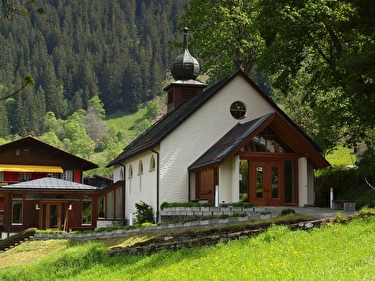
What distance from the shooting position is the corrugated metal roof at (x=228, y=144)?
2889 centimetres

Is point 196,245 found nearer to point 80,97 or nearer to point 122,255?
point 122,255

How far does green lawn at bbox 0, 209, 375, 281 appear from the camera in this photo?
14.6 m

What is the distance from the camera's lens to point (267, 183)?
30453 mm

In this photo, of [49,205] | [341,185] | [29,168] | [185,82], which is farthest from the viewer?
[29,168]

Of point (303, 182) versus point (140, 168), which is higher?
point (140, 168)

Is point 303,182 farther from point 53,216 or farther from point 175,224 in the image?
point 53,216

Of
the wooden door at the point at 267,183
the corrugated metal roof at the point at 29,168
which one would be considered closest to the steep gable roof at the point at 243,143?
the wooden door at the point at 267,183

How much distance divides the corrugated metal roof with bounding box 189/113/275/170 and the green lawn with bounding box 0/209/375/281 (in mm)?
7999

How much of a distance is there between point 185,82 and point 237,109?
9099mm

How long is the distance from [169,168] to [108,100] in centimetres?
16249

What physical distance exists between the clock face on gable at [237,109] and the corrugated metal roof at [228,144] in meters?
0.56

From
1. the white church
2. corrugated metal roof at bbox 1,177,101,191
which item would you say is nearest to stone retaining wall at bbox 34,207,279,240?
the white church

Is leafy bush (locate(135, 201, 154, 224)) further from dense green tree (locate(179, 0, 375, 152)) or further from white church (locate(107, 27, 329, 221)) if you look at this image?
dense green tree (locate(179, 0, 375, 152))

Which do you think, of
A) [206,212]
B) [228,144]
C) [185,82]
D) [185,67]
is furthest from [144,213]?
[185,67]
